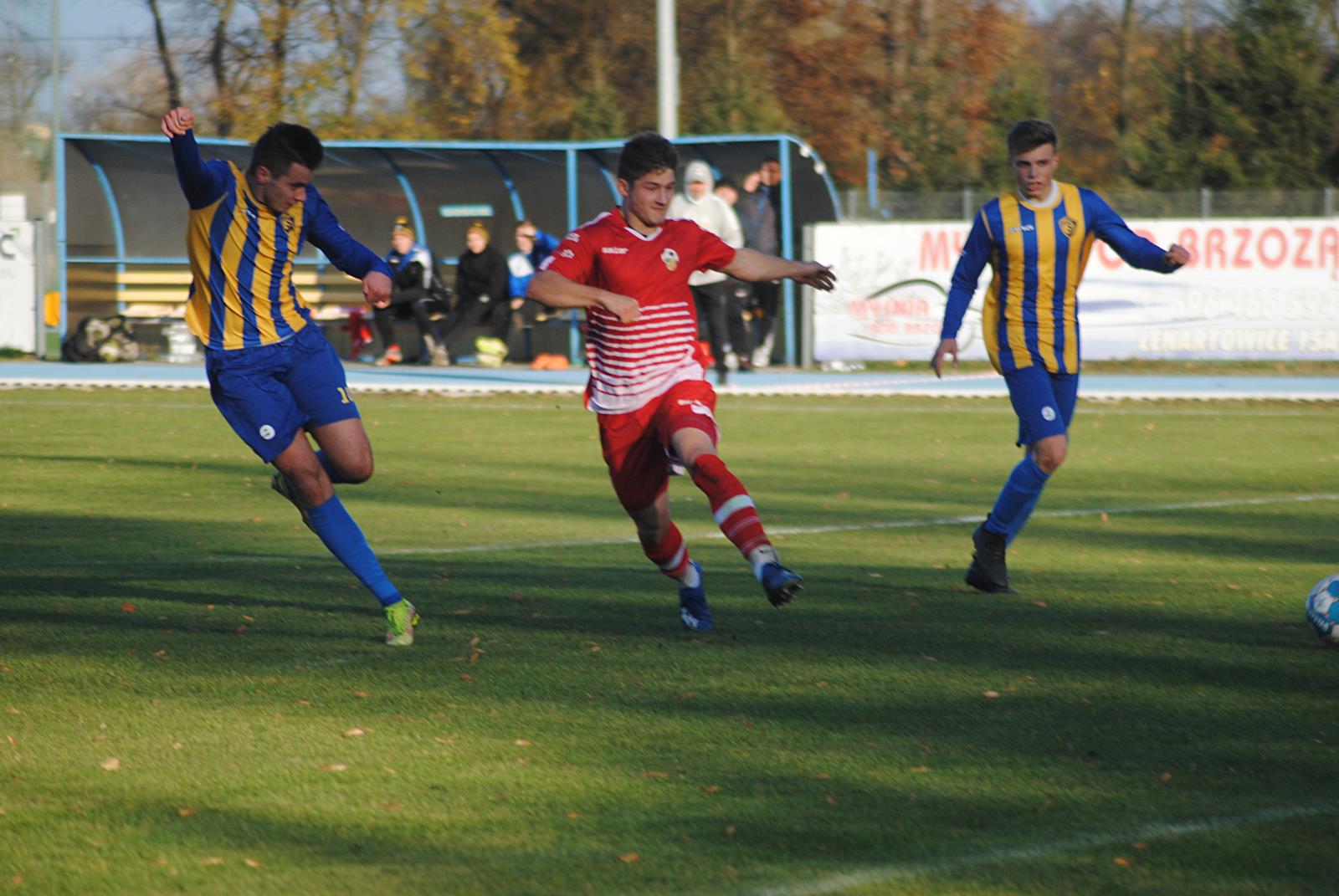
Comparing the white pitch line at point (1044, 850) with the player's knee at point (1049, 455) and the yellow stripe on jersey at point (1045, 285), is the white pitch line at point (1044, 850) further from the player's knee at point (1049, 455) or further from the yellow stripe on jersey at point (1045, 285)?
the yellow stripe on jersey at point (1045, 285)

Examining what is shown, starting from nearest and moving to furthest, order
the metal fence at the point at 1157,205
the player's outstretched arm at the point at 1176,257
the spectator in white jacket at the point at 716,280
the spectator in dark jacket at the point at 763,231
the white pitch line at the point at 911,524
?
the player's outstretched arm at the point at 1176,257 < the white pitch line at the point at 911,524 < the spectator in white jacket at the point at 716,280 < the spectator in dark jacket at the point at 763,231 < the metal fence at the point at 1157,205

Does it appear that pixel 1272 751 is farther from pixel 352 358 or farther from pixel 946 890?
pixel 352 358

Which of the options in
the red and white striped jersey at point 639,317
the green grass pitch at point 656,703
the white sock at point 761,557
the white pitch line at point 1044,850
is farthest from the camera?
the red and white striped jersey at point 639,317

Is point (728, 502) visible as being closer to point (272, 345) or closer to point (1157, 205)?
point (272, 345)

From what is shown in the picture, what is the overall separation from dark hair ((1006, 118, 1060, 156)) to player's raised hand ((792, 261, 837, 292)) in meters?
1.28

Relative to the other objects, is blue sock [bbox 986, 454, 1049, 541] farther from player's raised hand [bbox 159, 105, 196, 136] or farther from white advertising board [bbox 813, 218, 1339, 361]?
white advertising board [bbox 813, 218, 1339, 361]

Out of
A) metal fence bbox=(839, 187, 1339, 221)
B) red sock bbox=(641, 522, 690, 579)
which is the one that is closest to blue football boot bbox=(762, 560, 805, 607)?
red sock bbox=(641, 522, 690, 579)

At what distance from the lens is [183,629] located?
686cm

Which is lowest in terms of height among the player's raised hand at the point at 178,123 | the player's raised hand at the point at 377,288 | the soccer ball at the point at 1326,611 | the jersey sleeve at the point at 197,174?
the soccer ball at the point at 1326,611

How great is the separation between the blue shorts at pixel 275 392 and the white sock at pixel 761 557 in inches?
65.0

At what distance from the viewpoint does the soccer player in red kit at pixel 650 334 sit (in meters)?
6.41

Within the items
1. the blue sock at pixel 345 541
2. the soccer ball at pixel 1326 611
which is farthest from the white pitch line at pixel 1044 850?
the blue sock at pixel 345 541

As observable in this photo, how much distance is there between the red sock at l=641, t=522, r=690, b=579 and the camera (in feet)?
22.2

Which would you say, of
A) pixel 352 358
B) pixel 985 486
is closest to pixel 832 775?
pixel 985 486
